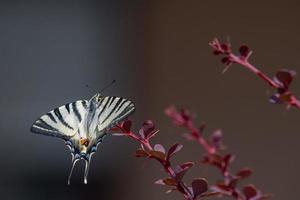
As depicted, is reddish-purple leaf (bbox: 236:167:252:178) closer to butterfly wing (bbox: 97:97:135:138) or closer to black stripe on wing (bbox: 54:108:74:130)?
butterfly wing (bbox: 97:97:135:138)

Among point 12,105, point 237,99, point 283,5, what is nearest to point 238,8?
point 283,5

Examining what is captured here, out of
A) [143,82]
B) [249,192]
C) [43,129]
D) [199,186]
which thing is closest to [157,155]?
[199,186]

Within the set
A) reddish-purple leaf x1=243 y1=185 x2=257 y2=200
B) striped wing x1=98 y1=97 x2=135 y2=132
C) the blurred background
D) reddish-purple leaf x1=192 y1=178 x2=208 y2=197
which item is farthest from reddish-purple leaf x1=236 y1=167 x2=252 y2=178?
the blurred background

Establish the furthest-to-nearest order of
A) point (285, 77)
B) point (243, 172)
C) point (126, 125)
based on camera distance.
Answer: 1. point (126, 125)
2. point (285, 77)
3. point (243, 172)

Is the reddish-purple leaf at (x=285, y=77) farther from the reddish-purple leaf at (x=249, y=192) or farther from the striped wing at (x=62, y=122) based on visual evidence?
the striped wing at (x=62, y=122)

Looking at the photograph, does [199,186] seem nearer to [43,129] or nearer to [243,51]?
[243,51]

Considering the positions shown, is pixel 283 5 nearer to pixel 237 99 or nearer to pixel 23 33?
pixel 237 99
